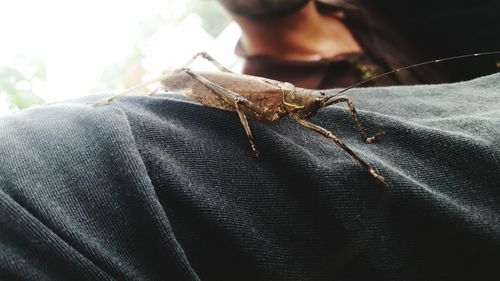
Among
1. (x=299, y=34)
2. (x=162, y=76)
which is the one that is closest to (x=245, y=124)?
(x=162, y=76)

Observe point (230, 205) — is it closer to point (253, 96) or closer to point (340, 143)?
point (340, 143)

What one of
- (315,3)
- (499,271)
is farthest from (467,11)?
(499,271)

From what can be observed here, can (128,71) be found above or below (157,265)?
above

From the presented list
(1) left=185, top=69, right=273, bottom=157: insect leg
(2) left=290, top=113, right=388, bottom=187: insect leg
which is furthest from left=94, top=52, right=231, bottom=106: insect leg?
(2) left=290, top=113, right=388, bottom=187: insect leg

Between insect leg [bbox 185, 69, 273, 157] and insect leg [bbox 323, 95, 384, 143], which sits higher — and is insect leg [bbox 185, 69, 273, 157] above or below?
above

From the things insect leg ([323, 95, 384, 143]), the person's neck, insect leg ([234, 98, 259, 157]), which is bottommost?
insect leg ([323, 95, 384, 143])

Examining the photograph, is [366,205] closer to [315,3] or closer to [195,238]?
[195,238]

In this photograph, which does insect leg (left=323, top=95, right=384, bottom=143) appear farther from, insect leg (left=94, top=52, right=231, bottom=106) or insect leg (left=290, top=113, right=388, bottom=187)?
insect leg (left=94, top=52, right=231, bottom=106)

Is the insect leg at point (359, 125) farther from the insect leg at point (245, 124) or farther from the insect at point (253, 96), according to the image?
the insect leg at point (245, 124)
